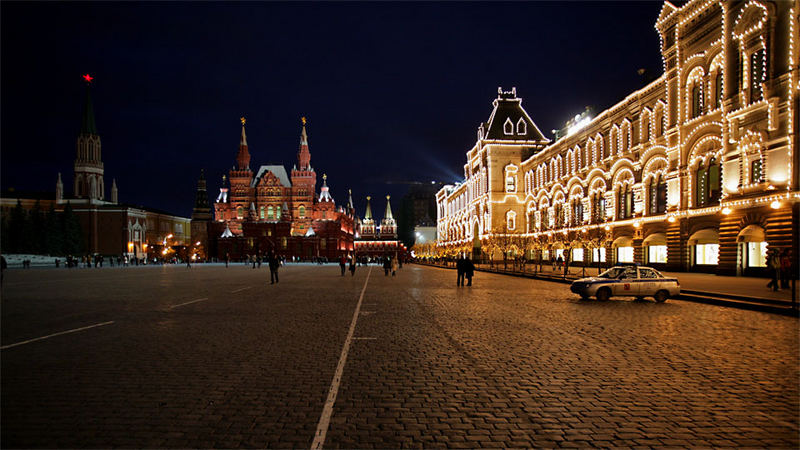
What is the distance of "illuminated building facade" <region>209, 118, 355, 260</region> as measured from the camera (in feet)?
339

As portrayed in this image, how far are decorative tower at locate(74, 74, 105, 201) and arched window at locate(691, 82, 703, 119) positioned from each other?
114 meters

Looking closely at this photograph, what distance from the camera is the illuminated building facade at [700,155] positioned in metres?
22.8

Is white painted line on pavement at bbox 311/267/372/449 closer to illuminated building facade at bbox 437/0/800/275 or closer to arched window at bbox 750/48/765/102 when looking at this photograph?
illuminated building facade at bbox 437/0/800/275

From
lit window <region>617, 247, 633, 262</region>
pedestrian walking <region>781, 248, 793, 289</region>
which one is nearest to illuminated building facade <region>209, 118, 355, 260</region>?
lit window <region>617, 247, 633, 262</region>

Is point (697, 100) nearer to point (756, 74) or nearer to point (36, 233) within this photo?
point (756, 74)

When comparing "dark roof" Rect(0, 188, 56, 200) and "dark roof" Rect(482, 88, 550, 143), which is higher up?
"dark roof" Rect(482, 88, 550, 143)

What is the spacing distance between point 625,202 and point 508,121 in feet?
102

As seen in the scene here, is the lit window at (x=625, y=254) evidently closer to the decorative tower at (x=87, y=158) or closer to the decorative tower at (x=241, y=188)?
the decorative tower at (x=241, y=188)

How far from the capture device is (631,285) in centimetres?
1577

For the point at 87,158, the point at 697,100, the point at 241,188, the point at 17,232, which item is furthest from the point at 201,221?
the point at 697,100

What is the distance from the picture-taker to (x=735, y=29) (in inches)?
1022

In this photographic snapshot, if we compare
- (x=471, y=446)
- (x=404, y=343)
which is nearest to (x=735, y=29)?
(x=404, y=343)

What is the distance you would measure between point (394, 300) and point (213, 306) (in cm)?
573

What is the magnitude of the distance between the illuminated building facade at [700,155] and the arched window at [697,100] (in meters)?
0.07
